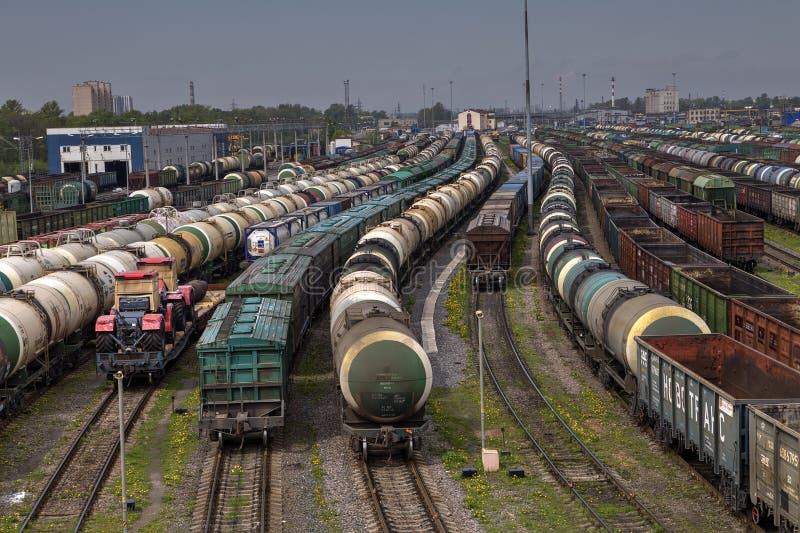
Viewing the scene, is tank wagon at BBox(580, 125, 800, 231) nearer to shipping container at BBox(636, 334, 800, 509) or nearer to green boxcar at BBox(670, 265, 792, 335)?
green boxcar at BBox(670, 265, 792, 335)

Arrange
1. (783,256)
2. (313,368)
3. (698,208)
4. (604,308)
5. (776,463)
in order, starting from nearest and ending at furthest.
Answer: (776,463) < (604,308) < (313,368) < (783,256) < (698,208)

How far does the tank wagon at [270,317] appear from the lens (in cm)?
2395

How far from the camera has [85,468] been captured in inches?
928

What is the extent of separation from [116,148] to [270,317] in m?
103

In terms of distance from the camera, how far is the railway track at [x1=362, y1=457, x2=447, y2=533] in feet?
63.8

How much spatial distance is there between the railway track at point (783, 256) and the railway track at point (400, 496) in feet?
108

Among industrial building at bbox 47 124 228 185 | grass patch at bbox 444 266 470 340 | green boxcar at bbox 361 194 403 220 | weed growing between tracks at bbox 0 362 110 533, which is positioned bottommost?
weed growing between tracks at bbox 0 362 110 533

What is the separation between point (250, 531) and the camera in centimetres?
1933

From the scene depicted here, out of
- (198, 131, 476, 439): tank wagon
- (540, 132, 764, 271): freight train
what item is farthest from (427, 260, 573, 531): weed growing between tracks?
(540, 132, 764, 271): freight train

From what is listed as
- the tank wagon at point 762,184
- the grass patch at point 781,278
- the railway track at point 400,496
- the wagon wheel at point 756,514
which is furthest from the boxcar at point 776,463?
the tank wagon at point 762,184

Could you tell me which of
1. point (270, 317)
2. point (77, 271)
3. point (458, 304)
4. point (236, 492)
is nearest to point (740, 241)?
point (458, 304)

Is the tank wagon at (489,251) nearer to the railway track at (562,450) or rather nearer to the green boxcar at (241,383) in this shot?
the railway track at (562,450)

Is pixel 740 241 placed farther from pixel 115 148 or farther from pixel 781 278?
pixel 115 148

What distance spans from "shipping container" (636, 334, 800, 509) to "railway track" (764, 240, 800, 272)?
2824cm
